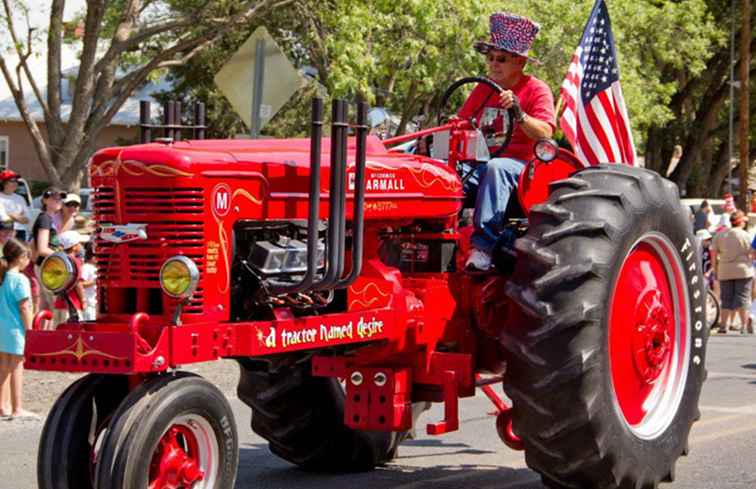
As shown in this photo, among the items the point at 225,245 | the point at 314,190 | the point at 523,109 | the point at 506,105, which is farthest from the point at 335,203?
the point at 523,109

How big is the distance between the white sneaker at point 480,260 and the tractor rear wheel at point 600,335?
0.59 meters

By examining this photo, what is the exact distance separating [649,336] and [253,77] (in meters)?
6.24

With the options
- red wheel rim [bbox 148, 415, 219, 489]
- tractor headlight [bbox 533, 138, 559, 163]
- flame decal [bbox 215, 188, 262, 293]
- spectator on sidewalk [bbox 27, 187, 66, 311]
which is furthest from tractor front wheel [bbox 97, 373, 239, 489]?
spectator on sidewalk [bbox 27, 187, 66, 311]

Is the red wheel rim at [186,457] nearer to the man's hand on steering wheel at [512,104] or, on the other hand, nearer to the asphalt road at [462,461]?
the asphalt road at [462,461]

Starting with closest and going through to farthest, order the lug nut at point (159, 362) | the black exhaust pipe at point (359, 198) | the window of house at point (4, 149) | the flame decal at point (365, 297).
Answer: the lug nut at point (159, 362) → the black exhaust pipe at point (359, 198) → the flame decal at point (365, 297) → the window of house at point (4, 149)

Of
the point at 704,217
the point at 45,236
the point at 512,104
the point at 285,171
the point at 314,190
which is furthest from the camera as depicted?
the point at 704,217

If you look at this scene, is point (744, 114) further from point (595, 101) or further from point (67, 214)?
point (595, 101)

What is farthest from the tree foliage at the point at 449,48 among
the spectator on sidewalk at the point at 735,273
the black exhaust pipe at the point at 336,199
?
the black exhaust pipe at the point at 336,199

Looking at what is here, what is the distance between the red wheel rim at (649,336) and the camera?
701 centimetres

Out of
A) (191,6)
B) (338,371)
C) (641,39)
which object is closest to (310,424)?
(338,371)

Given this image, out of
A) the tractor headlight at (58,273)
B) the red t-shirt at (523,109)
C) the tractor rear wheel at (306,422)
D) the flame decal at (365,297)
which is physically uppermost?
the red t-shirt at (523,109)

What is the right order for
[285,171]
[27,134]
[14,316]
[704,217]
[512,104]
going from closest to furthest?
1. [285,171]
2. [512,104]
3. [14,316]
4. [704,217]
5. [27,134]

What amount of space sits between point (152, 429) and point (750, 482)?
3.95m

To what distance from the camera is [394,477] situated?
794 cm
